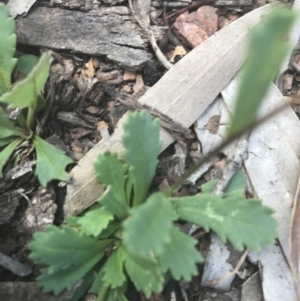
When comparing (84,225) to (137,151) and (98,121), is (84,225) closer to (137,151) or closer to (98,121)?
(137,151)

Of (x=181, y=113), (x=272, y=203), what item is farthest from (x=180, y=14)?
(x=272, y=203)

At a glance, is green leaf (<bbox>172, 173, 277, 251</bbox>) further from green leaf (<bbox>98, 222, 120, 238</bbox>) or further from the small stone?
the small stone

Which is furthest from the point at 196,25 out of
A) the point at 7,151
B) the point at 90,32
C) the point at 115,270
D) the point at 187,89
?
the point at 115,270

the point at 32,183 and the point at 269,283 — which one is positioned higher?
the point at 32,183

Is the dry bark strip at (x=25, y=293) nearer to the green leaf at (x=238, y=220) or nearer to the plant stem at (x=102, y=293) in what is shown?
the plant stem at (x=102, y=293)

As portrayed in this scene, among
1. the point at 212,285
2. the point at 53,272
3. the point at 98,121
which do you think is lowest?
the point at 212,285

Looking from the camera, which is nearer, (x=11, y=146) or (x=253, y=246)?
(x=253, y=246)

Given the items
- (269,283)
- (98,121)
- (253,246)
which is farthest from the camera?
(98,121)

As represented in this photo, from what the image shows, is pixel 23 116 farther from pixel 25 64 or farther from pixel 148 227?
pixel 148 227
